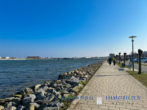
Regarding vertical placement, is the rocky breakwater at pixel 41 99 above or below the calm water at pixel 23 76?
above

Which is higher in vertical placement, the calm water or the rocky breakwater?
the rocky breakwater

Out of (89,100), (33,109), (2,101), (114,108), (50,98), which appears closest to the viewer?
(114,108)

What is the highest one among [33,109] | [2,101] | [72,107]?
[72,107]

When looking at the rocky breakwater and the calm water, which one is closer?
the rocky breakwater

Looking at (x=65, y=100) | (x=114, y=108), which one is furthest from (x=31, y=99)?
(x=114, y=108)

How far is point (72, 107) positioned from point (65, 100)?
0.80 m

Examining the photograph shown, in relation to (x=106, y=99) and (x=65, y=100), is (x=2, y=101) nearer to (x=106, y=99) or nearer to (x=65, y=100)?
(x=65, y=100)

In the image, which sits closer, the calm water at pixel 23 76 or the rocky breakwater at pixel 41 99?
the rocky breakwater at pixel 41 99

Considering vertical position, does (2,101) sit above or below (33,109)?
below

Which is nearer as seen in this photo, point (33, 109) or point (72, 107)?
point (72, 107)

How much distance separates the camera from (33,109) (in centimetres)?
389

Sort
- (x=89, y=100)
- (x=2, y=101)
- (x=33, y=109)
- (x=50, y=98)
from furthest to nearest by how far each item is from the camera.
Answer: (x=2, y=101) → (x=50, y=98) → (x=89, y=100) → (x=33, y=109)

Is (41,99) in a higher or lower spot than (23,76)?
higher

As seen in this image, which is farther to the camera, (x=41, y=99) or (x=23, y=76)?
(x=23, y=76)
